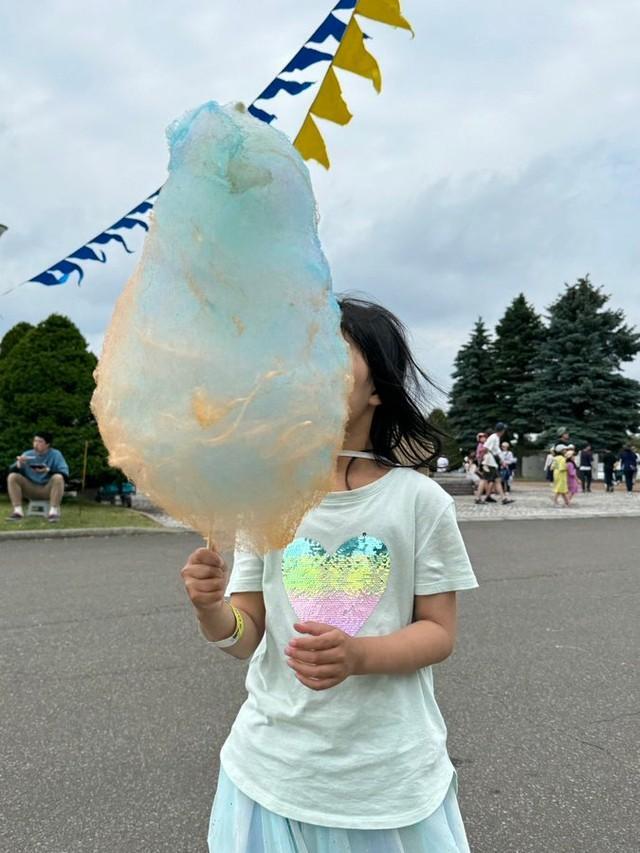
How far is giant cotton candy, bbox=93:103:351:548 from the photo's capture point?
3.86ft

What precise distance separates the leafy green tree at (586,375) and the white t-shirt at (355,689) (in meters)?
30.8

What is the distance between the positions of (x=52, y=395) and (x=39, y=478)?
8.24 feet

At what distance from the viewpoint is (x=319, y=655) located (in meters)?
1.15

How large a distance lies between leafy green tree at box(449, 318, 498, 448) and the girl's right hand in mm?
35512

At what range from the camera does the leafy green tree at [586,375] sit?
3100 cm

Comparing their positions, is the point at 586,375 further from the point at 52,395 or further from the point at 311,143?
the point at 311,143

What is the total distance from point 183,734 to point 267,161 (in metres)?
2.67

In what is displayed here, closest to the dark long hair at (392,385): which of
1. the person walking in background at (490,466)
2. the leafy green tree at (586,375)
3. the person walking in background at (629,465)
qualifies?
the person walking in background at (490,466)

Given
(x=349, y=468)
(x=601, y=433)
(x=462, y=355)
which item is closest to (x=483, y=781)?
(x=349, y=468)

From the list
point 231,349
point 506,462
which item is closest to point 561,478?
point 506,462

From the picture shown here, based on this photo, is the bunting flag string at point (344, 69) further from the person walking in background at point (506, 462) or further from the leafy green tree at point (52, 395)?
the person walking in background at point (506, 462)

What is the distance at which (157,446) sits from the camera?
1.19 m

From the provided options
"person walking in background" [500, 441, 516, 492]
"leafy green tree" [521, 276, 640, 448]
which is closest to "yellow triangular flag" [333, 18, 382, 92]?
"person walking in background" [500, 441, 516, 492]

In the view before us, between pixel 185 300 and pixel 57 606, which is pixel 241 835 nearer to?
pixel 185 300
